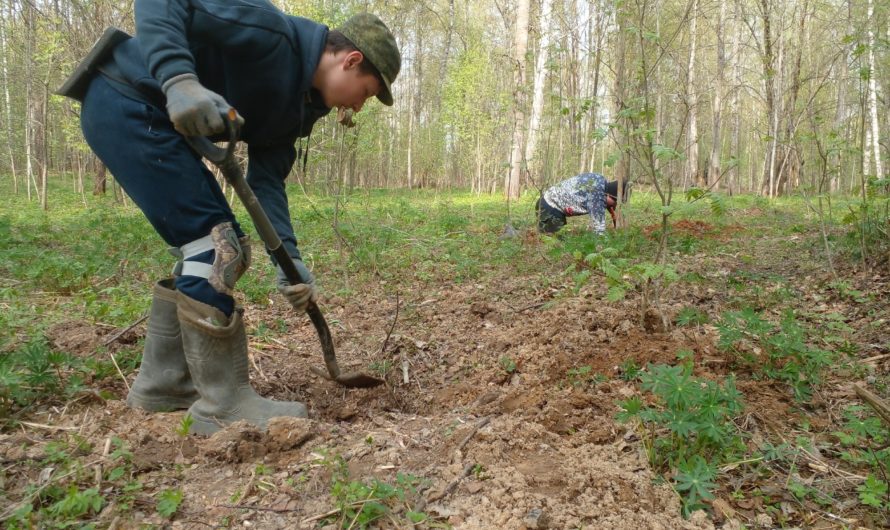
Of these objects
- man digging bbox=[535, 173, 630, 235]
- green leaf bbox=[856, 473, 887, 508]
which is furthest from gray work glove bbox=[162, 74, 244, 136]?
man digging bbox=[535, 173, 630, 235]

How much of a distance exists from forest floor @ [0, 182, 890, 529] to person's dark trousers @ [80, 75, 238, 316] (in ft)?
2.28

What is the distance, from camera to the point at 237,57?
6.68 ft

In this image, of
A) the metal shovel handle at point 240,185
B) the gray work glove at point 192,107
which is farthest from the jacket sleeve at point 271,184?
the gray work glove at point 192,107

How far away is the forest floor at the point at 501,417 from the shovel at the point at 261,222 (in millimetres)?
163

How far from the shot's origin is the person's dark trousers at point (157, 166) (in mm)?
1904

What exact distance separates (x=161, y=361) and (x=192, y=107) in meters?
1.19

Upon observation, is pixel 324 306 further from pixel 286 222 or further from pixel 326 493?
pixel 326 493

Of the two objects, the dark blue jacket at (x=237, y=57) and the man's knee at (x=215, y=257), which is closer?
the dark blue jacket at (x=237, y=57)

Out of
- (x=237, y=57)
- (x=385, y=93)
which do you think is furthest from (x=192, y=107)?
(x=385, y=93)

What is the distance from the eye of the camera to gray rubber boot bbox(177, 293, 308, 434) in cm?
200

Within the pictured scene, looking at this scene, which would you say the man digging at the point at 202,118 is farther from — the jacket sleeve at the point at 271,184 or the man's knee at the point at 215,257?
the jacket sleeve at the point at 271,184

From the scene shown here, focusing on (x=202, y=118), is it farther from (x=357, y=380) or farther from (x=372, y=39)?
(x=357, y=380)

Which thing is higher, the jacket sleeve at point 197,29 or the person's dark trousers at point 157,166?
the jacket sleeve at point 197,29

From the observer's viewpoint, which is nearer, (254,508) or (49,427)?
(254,508)
